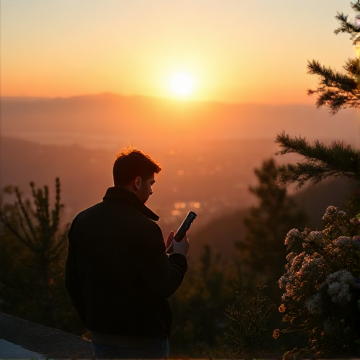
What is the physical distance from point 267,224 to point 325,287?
1527 cm

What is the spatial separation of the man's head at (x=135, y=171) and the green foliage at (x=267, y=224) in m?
16.2

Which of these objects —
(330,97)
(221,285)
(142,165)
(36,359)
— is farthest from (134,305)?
(221,285)

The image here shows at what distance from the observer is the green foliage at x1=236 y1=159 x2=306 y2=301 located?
19.8m

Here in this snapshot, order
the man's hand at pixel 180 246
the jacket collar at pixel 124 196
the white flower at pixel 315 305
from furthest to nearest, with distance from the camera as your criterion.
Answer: the white flower at pixel 315 305 → the man's hand at pixel 180 246 → the jacket collar at pixel 124 196

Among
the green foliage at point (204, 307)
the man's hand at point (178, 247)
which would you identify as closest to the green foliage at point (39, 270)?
the green foliage at point (204, 307)

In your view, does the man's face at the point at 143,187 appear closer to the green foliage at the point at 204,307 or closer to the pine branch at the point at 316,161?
the pine branch at the point at 316,161

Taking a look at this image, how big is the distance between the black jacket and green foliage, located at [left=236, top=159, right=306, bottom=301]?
1614 centimetres

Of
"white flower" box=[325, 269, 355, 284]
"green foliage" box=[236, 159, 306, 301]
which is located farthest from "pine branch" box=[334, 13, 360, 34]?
"green foliage" box=[236, 159, 306, 301]

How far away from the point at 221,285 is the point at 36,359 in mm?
13276

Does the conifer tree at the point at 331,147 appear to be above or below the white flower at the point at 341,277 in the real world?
above

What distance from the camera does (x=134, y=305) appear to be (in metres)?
3.28

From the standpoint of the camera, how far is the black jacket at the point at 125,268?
3205 millimetres

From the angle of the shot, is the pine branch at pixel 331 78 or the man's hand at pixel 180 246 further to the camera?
the pine branch at pixel 331 78

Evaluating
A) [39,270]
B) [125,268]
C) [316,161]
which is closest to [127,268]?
[125,268]
